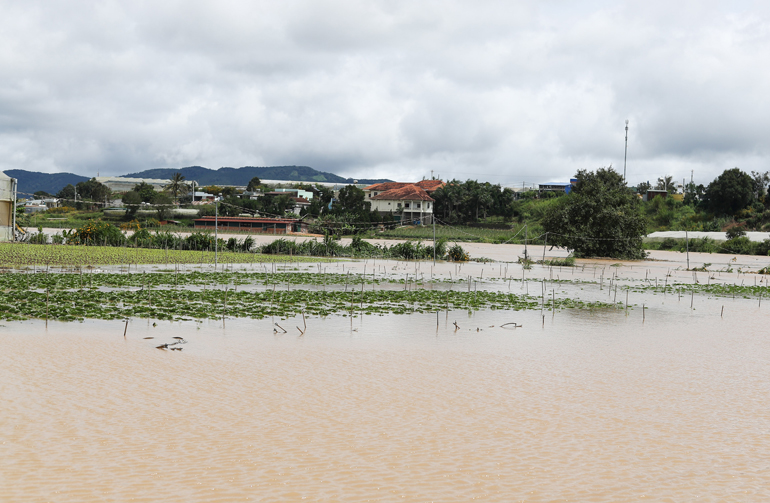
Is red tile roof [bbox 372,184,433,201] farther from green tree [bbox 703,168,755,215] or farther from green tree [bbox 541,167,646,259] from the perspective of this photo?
green tree [bbox 541,167,646,259]

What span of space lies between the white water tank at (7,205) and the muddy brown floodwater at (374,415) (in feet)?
89.7

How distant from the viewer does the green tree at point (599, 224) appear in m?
40.1

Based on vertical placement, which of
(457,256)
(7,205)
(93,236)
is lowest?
(457,256)

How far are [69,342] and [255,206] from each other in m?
62.3

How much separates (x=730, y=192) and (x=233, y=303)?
55.3 metres

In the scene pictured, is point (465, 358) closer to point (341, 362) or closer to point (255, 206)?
point (341, 362)

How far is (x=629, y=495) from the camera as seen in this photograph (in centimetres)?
521

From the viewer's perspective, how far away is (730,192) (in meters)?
57.7

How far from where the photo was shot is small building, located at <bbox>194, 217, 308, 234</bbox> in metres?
60.8

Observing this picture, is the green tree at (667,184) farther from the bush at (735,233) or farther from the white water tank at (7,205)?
the white water tank at (7,205)

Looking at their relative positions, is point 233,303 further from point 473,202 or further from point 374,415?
point 473,202

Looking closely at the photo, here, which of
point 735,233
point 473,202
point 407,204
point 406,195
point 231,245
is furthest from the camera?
point 406,195

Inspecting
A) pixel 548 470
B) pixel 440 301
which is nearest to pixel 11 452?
pixel 548 470

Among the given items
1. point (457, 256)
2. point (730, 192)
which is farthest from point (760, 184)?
point (457, 256)
